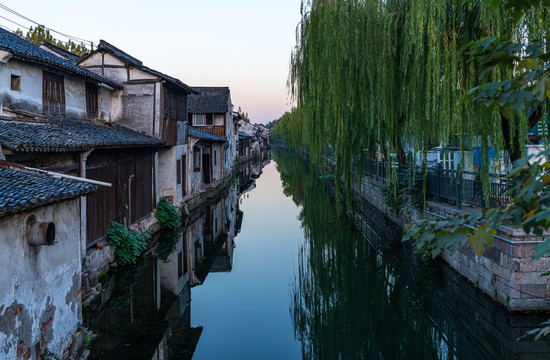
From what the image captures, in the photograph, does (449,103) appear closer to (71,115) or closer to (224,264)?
(224,264)

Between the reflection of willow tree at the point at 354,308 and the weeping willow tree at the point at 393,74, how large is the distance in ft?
10.5

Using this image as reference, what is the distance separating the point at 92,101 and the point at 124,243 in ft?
18.5

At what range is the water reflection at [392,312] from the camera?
7.57 m

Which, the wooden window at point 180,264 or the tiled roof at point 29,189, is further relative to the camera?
the wooden window at point 180,264

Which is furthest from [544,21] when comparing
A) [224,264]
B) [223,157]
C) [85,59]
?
[223,157]

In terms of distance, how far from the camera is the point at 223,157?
1278 inches

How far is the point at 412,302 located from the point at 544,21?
6648 mm

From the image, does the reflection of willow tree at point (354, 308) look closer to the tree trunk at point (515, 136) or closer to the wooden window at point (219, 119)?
the tree trunk at point (515, 136)

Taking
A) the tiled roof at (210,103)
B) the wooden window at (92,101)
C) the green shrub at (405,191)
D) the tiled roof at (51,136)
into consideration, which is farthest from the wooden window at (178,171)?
the tiled roof at (210,103)

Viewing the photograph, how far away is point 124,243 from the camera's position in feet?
39.8

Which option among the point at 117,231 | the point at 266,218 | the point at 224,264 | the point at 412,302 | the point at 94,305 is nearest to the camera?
the point at 94,305

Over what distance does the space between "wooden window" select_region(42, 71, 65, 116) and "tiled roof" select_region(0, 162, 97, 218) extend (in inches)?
236

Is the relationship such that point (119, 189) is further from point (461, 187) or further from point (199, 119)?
point (199, 119)

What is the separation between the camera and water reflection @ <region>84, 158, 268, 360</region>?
7.52 m
